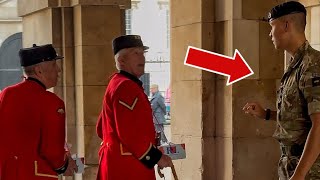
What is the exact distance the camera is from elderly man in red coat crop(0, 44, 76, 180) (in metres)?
3.95

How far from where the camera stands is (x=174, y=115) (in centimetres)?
570

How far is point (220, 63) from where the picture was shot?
5180mm

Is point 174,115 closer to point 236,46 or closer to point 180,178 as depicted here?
point 180,178

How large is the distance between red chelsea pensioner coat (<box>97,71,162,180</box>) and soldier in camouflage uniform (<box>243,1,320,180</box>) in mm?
997

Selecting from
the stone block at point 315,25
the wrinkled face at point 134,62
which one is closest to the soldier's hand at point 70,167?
the wrinkled face at point 134,62

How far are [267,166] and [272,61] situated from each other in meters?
0.80

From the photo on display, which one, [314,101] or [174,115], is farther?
[174,115]

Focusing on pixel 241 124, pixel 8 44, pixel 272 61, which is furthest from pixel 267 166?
pixel 8 44

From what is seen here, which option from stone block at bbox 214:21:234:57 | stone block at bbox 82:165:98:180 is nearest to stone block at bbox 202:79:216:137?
stone block at bbox 214:21:234:57

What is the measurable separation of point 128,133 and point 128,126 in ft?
0.14

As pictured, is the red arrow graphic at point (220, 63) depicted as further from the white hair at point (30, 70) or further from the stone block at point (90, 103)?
the stone block at point (90, 103)

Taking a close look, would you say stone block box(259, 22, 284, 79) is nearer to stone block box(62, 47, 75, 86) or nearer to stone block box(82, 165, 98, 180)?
stone block box(82, 165, 98, 180)

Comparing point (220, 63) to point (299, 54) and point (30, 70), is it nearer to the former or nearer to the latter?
point (30, 70)

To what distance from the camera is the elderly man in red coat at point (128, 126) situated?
406 cm
